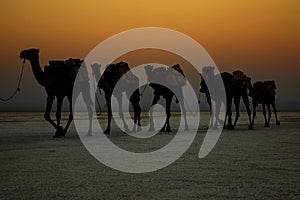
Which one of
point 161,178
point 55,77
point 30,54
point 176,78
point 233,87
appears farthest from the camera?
point 233,87

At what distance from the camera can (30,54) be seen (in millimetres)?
15961

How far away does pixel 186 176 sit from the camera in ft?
22.6

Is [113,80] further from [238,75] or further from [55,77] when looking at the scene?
[238,75]

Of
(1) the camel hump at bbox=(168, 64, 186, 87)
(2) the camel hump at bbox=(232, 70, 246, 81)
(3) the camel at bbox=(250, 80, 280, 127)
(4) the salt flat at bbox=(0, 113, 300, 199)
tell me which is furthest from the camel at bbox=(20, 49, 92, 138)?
(3) the camel at bbox=(250, 80, 280, 127)

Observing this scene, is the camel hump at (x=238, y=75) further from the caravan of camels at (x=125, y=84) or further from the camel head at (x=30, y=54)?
the camel head at (x=30, y=54)

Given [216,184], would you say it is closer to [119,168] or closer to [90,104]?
[119,168]

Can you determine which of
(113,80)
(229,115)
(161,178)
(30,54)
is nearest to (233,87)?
(229,115)

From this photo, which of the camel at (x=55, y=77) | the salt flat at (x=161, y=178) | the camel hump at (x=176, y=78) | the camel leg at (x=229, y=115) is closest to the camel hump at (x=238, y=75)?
the camel leg at (x=229, y=115)

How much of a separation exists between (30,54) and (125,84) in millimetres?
3794

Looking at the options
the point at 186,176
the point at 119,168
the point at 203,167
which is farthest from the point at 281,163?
the point at 119,168

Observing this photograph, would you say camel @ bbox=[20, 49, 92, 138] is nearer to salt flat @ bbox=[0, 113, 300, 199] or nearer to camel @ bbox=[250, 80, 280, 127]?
salt flat @ bbox=[0, 113, 300, 199]

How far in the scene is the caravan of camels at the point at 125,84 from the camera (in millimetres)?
15750

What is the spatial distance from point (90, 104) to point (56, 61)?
Result: 6.07 ft

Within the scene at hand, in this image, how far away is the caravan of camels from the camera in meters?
15.8
